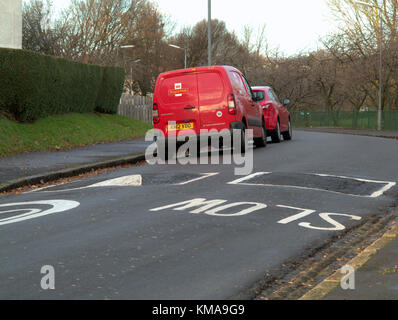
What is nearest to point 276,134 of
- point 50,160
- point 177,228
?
point 50,160

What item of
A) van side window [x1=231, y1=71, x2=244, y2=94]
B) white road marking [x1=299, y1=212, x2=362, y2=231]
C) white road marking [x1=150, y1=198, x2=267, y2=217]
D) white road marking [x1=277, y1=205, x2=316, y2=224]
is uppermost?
van side window [x1=231, y1=71, x2=244, y2=94]

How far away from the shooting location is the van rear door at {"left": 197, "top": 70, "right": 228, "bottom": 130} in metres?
16.0

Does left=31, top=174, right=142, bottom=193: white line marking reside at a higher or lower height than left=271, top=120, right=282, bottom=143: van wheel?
lower

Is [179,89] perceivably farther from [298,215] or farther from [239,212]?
[298,215]

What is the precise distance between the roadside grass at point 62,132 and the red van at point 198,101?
15.9ft

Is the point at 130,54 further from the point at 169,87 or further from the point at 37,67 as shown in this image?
the point at 169,87

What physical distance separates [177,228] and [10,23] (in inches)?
1132

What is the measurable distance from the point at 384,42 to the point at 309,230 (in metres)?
45.0

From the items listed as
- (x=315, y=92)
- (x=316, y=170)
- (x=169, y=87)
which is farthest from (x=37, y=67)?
(x=315, y=92)

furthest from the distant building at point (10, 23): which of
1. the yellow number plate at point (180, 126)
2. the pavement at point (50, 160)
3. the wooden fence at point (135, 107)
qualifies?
the yellow number plate at point (180, 126)

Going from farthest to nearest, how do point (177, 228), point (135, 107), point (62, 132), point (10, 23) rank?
point (135, 107), point (10, 23), point (62, 132), point (177, 228)

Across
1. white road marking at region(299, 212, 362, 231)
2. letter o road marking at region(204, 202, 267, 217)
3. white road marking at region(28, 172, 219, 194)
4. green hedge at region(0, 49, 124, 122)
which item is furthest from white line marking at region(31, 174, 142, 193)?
green hedge at region(0, 49, 124, 122)

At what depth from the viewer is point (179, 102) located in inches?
637

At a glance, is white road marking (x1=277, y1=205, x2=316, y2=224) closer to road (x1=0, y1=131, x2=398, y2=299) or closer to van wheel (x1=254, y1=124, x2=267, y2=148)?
road (x1=0, y1=131, x2=398, y2=299)
